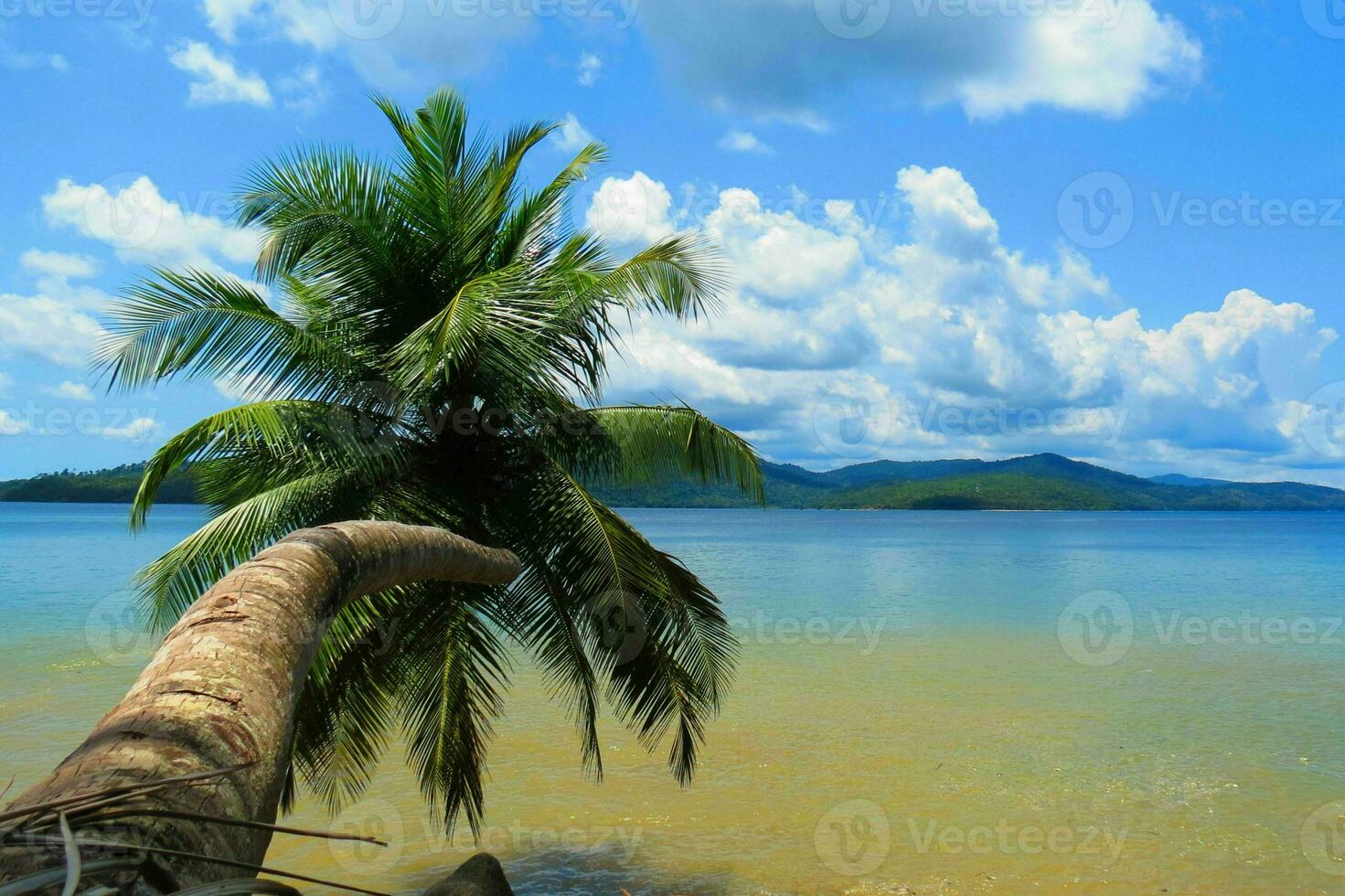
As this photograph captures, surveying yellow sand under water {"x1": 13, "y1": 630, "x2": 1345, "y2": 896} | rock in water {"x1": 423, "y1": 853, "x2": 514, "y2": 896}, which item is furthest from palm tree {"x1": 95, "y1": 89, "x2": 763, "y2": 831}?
yellow sand under water {"x1": 13, "y1": 630, "x2": 1345, "y2": 896}

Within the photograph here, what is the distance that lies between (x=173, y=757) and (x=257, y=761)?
0.23 m

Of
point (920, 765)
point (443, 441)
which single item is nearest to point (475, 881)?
point (443, 441)

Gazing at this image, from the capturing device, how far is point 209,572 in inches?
284

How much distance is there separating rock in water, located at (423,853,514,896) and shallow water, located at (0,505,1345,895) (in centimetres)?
160

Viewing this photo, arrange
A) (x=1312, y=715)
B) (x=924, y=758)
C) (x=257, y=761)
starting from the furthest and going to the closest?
(x=1312, y=715) → (x=924, y=758) → (x=257, y=761)

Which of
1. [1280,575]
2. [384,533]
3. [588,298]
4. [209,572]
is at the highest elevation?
[588,298]

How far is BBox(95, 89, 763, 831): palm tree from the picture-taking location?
7.48m

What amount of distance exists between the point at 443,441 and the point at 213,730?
641cm

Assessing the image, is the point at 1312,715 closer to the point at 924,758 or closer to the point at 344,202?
the point at 924,758

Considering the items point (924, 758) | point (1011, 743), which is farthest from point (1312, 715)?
point (924, 758)

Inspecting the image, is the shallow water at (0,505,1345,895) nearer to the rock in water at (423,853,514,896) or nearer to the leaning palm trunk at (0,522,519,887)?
the rock in water at (423,853,514,896)

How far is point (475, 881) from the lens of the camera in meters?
8.38

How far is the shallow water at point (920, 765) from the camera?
1053 centimetres

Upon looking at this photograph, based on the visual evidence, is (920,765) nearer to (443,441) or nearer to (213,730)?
(443,441)
